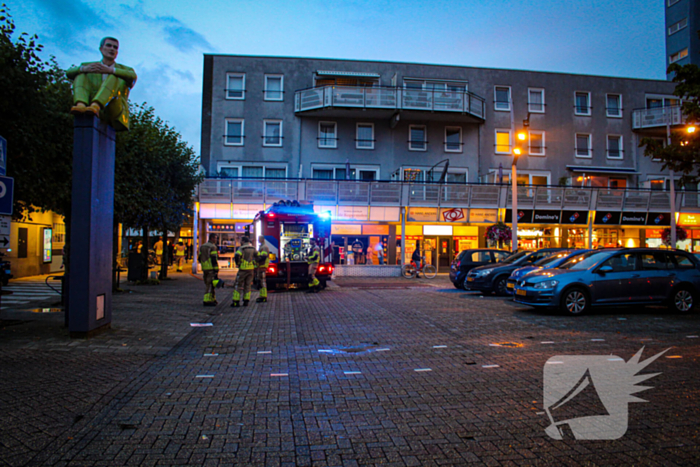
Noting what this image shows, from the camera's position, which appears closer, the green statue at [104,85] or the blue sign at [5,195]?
the blue sign at [5,195]

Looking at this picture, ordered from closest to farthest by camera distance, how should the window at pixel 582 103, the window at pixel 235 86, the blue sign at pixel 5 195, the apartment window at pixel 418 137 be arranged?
the blue sign at pixel 5 195 < the window at pixel 235 86 < the apartment window at pixel 418 137 < the window at pixel 582 103

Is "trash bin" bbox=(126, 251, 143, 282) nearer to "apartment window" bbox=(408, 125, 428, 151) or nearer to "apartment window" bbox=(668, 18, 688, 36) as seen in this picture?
"apartment window" bbox=(408, 125, 428, 151)

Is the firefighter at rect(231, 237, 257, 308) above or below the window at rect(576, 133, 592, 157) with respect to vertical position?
below

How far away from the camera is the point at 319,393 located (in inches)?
205

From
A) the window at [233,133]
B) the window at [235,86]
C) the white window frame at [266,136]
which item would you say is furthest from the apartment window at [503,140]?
the window at [235,86]

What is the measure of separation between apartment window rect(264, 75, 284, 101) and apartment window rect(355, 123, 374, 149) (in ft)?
18.7

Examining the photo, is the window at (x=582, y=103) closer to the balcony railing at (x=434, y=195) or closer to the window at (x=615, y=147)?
the window at (x=615, y=147)

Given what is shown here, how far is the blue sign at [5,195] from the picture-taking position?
678cm

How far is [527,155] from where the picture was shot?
3369 centimetres

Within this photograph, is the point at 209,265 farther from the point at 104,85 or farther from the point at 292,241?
the point at 104,85

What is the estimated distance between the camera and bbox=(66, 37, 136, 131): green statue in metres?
8.04

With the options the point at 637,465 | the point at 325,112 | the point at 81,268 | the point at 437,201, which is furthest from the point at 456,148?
the point at 637,465

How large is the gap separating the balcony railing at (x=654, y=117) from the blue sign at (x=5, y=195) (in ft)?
128

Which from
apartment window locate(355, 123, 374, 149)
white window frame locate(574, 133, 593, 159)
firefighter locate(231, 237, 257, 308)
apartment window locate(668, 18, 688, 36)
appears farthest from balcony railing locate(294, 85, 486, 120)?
apartment window locate(668, 18, 688, 36)
